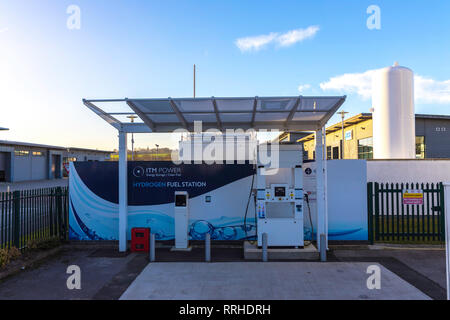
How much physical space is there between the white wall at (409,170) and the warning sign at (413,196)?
4.17 meters

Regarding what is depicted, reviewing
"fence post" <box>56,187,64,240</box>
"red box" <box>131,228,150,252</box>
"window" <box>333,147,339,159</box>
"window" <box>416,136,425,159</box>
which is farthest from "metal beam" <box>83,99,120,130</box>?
"window" <box>333,147,339,159</box>

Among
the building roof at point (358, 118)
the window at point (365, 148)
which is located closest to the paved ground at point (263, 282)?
the building roof at point (358, 118)

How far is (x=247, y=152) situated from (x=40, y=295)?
5981 mm

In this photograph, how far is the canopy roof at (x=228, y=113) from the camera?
241 inches

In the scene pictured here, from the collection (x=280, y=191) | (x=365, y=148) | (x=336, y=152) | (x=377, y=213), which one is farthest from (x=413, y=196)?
(x=336, y=152)

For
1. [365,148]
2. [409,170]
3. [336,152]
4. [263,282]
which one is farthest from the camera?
[336,152]

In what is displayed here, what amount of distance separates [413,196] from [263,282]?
208 inches

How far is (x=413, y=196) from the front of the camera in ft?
26.0

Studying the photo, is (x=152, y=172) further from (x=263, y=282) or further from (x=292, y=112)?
(x=263, y=282)

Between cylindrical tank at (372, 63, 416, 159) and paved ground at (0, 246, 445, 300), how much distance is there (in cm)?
806

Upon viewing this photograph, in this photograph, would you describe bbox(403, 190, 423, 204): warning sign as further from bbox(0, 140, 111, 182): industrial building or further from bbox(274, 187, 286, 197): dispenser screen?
bbox(0, 140, 111, 182): industrial building

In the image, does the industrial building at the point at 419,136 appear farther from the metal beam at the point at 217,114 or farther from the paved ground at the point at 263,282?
the paved ground at the point at 263,282
